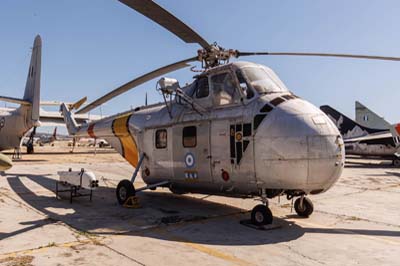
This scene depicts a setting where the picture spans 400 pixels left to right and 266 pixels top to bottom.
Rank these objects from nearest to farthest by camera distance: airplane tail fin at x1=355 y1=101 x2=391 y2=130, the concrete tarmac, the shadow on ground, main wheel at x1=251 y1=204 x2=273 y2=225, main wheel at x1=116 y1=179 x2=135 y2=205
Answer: the concrete tarmac < the shadow on ground < main wheel at x1=251 y1=204 x2=273 y2=225 < main wheel at x1=116 y1=179 x2=135 y2=205 < airplane tail fin at x1=355 y1=101 x2=391 y2=130

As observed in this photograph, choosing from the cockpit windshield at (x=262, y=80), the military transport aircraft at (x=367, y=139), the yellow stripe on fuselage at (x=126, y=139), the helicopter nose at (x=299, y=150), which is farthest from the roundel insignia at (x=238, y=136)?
the military transport aircraft at (x=367, y=139)

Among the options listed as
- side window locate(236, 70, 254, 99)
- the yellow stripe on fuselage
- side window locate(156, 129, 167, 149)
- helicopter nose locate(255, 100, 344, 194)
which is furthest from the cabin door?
the yellow stripe on fuselage

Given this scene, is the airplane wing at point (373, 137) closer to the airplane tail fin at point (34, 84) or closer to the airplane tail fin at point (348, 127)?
the airplane tail fin at point (348, 127)

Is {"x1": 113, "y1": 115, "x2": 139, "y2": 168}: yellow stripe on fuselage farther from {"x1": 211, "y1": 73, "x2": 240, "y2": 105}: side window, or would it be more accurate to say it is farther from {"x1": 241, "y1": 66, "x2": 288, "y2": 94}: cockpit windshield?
{"x1": 241, "y1": 66, "x2": 288, "y2": 94}: cockpit windshield

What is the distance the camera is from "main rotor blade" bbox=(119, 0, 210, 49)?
7465 mm

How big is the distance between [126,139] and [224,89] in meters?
4.65

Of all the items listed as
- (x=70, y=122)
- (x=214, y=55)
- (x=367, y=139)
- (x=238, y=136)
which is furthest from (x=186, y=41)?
(x=367, y=139)

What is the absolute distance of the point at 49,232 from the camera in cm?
669

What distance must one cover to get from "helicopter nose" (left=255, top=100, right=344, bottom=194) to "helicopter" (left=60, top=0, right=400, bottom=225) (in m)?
0.02

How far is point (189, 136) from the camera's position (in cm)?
909

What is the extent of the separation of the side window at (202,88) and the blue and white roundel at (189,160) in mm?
1545

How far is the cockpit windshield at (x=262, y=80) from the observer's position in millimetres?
8078

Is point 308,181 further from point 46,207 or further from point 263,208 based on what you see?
point 46,207

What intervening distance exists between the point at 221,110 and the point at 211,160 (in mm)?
1247
